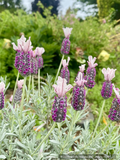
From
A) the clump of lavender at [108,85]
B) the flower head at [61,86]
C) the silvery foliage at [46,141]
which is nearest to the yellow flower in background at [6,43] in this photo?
the silvery foliage at [46,141]

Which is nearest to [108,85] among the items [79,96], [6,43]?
[79,96]

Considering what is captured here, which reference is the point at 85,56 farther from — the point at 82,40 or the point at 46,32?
the point at 46,32

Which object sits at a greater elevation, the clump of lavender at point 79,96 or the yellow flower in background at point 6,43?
the yellow flower in background at point 6,43

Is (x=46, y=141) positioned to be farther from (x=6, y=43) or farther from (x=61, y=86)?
(x=6, y=43)

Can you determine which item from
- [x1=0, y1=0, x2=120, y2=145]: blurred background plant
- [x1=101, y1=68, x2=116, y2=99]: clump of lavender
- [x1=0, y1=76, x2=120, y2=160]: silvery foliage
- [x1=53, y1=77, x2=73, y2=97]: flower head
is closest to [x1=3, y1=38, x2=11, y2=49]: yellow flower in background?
[x1=0, y1=0, x2=120, y2=145]: blurred background plant

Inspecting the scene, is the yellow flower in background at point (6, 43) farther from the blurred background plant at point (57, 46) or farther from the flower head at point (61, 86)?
the flower head at point (61, 86)

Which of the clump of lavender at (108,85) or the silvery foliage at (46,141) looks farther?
the clump of lavender at (108,85)

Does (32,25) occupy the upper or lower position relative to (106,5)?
lower

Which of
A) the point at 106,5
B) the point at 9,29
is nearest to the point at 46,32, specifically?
the point at 9,29

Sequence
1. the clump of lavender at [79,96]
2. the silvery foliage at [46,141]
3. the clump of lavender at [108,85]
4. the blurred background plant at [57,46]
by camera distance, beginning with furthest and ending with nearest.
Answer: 1. the blurred background plant at [57,46]
2. the clump of lavender at [108,85]
3. the silvery foliage at [46,141]
4. the clump of lavender at [79,96]

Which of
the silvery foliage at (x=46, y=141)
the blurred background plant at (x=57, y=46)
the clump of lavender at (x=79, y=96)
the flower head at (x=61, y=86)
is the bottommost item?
the silvery foliage at (x=46, y=141)

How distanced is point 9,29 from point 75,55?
1.38 metres

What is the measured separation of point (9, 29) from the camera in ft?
10.0

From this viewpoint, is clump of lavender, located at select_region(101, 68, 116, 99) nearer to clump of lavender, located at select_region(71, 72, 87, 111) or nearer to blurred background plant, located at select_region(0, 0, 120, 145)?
clump of lavender, located at select_region(71, 72, 87, 111)
